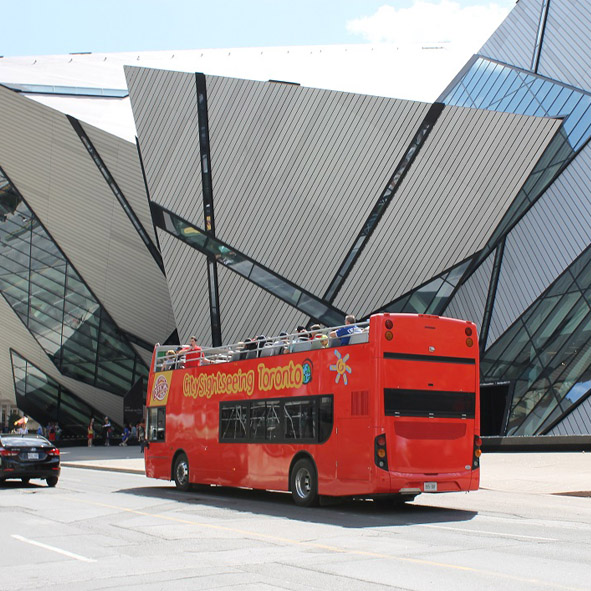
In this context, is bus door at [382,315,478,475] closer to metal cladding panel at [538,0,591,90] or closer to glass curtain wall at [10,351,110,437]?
metal cladding panel at [538,0,591,90]

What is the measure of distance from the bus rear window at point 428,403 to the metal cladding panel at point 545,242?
16.7m

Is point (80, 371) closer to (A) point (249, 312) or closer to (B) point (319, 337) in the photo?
(A) point (249, 312)

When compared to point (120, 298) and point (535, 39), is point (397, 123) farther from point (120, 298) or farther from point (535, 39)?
point (120, 298)

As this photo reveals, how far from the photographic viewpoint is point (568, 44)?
3556 centimetres

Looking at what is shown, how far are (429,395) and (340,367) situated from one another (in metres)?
1.58

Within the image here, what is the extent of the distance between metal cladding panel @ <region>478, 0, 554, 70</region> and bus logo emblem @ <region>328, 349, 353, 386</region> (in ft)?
88.0

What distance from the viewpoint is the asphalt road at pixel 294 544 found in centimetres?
802

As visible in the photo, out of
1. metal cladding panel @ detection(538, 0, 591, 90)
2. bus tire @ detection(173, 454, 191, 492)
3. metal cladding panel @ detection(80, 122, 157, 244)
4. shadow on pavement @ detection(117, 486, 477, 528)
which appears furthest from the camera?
metal cladding panel @ detection(80, 122, 157, 244)

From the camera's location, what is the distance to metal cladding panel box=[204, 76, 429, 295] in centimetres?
3472

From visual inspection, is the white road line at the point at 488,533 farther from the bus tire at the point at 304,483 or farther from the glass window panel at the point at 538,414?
the glass window panel at the point at 538,414

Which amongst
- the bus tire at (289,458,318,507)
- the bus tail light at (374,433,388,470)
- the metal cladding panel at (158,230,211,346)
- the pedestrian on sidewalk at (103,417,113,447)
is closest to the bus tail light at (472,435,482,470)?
the bus tail light at (374,433,388,470)

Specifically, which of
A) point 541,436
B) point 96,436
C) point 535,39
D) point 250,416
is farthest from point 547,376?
point 96,436

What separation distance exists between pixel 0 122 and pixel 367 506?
32.3 m

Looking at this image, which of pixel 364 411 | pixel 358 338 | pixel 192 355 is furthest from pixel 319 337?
pixel 192 355
